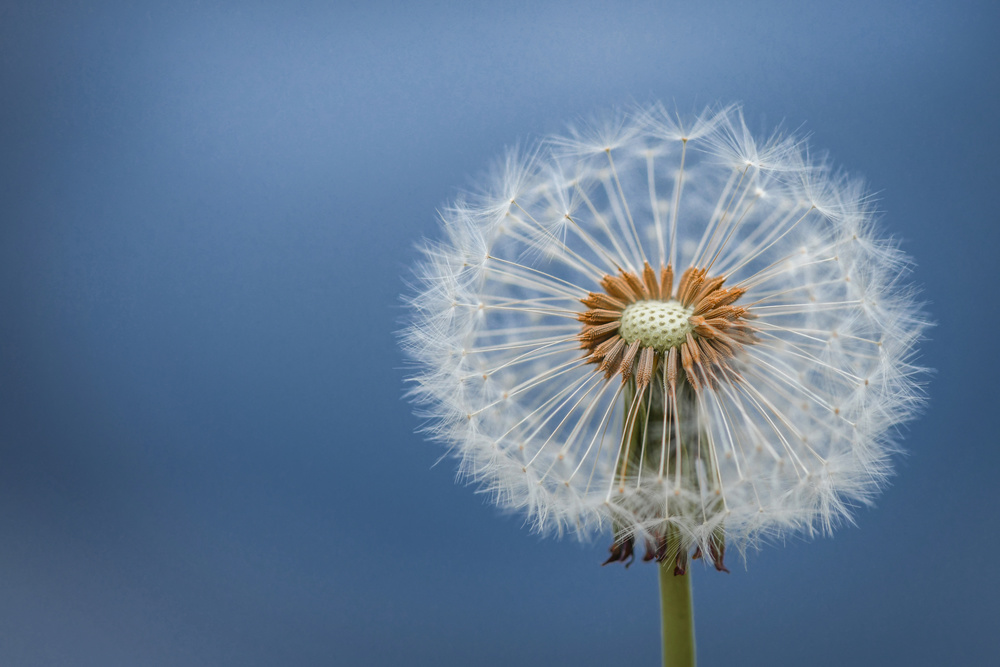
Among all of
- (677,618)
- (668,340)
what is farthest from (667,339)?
(677,618)

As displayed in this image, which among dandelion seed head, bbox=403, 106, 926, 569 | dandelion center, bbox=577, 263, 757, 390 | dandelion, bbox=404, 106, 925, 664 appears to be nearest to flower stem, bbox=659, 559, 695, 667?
dandelion, bbox=404, 106, 925, 664

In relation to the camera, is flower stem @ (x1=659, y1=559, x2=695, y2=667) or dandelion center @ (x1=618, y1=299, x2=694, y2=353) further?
flower stem @ (x1=659, y1=559, x2=695, y2=667)

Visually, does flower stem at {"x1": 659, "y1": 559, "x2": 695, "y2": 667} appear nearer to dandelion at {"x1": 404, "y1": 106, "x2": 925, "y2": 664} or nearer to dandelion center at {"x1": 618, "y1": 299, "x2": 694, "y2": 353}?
dandelion at {"x1": 404, "y1": 106, "x2": 925, "y2": 664}

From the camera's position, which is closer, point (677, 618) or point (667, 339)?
point (667, 339)

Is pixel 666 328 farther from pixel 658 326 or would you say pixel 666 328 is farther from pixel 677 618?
pixel 677 618

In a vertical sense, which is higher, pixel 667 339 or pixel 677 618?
pixel 667 339

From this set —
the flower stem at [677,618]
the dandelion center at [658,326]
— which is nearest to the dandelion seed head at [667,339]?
the dandelion center at [658,326]

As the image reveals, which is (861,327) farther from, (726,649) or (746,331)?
(726,649)
